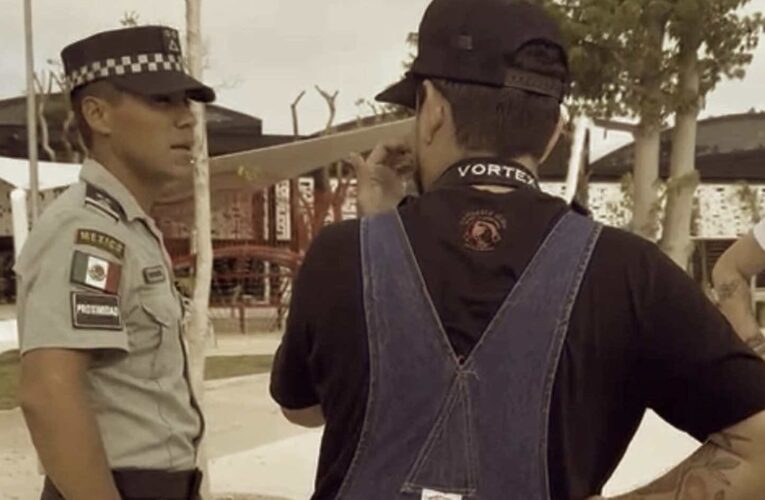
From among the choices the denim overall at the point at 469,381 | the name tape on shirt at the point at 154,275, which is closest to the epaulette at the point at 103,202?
the name tape on shirt at the point at 154,275

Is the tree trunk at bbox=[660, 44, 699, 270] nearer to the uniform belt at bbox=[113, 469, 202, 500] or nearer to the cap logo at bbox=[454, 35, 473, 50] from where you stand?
the uniform belt at bbox=[113, 469, 202, 500]

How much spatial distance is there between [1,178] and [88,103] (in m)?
21.8

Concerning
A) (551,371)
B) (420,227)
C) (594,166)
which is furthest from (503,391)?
(594,166)

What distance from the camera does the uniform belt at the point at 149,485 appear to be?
2.61 m

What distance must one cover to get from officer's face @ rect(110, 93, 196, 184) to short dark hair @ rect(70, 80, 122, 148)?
2cm

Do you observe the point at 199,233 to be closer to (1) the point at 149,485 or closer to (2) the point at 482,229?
(1) the point at 149,485

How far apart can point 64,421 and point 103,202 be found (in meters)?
0.47

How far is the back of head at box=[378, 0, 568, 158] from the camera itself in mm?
1875

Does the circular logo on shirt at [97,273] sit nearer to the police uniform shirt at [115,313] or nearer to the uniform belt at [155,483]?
the police uniform shirt at [115,313]

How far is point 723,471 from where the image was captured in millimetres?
1877

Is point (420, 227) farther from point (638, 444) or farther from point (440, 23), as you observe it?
point (638, 444)

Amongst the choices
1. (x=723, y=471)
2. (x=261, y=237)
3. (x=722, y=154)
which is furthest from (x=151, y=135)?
(x=722, y=154)

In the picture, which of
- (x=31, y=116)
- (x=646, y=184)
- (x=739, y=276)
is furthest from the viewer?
(x=31, y=116)

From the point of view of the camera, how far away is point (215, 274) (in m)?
20.1
